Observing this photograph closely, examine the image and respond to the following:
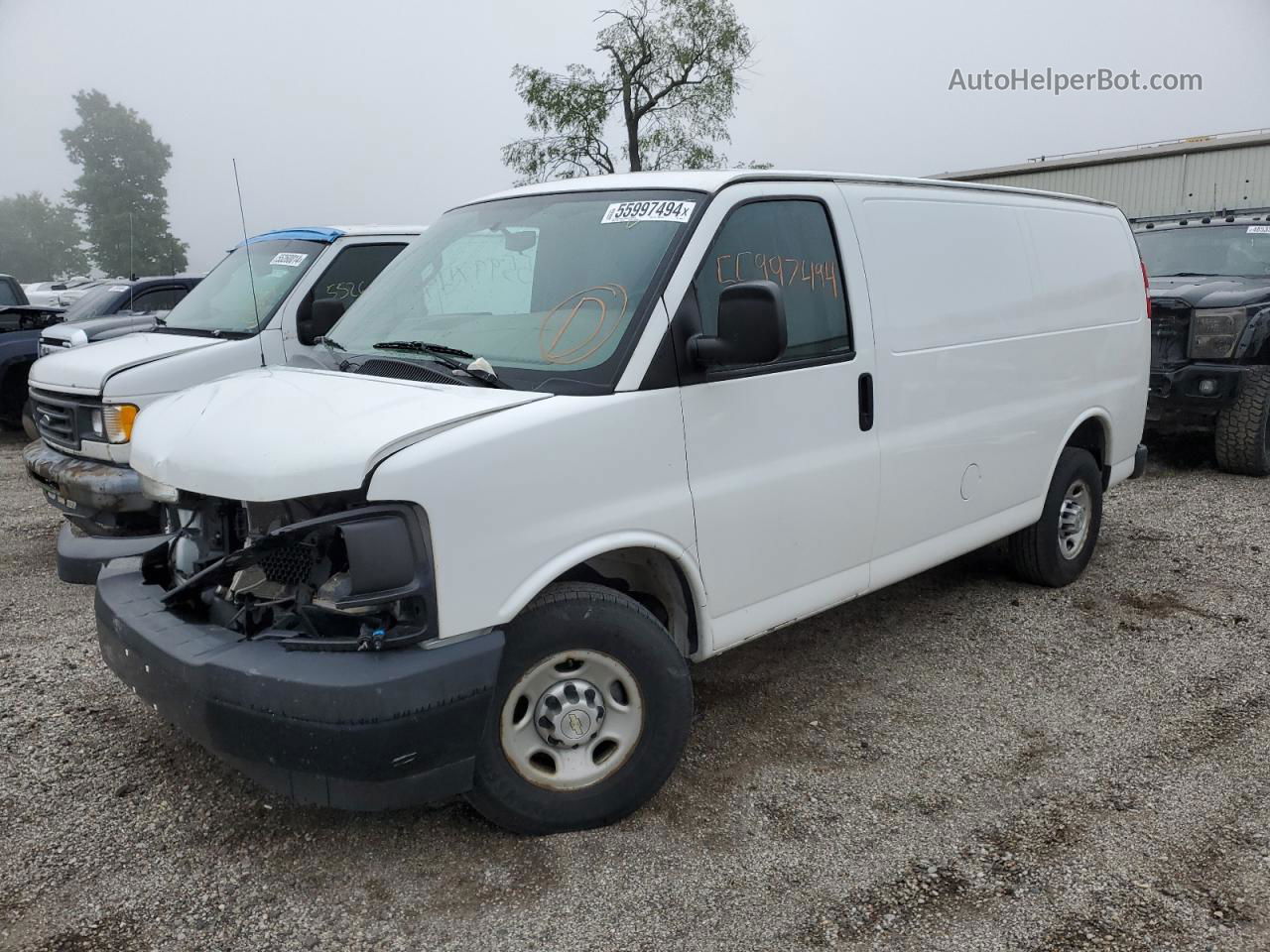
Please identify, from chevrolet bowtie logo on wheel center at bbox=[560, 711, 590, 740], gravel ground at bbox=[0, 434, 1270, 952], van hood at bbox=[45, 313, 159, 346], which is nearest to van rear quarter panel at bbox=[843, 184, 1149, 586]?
gravel ground at bbox=[0, 434, 1270, 952]

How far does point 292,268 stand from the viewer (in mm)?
6680

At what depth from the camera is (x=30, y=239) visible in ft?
111

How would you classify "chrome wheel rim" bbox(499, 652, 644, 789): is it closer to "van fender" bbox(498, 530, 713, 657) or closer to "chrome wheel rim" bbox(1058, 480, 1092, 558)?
"van fender" bbox(498, 530, 713, 657)

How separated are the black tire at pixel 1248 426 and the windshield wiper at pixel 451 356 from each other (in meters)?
7.15

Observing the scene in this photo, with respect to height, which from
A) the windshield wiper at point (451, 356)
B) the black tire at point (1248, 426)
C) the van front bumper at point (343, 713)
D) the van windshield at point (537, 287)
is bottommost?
the black tire at point (1248, 426)

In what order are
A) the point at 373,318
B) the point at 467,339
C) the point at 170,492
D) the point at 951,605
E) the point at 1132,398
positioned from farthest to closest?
the point at 1132,398 → the point at 951,605 → the point at 373,318 → the point at 467,339 → the point at 170,492

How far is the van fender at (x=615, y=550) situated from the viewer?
2811 millimetres

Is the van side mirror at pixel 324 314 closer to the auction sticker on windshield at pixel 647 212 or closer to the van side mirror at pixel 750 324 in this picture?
the auction sticker on windshield at pixel 647 212

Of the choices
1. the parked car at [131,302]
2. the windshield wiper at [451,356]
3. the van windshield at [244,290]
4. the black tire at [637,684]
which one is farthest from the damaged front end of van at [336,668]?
the parked car at [131,302]

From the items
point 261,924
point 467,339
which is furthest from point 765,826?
point 467,339

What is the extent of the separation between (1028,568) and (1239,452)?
3.96 m

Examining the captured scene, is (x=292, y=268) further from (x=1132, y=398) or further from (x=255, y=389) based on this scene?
(x=1132, y=398)

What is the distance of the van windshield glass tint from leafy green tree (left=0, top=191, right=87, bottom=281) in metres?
27.2

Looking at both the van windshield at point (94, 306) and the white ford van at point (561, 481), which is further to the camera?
the van windshield at point (94, 306)
